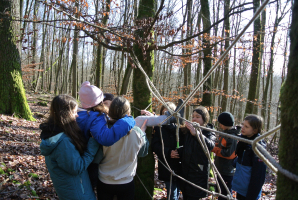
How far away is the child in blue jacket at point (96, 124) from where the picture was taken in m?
1.70

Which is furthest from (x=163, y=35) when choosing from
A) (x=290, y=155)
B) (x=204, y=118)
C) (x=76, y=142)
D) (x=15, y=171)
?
(x=15, y=171)

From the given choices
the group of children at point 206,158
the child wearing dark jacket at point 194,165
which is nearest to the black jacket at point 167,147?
the group of children at point 206,158

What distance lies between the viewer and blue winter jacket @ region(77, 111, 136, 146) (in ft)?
5.55

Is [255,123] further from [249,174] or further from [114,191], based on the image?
[114,191]

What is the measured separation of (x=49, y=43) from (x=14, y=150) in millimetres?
20812

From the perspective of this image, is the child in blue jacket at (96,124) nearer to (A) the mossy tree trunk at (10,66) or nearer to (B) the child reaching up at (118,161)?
(B) the child reaching up at (118,161)

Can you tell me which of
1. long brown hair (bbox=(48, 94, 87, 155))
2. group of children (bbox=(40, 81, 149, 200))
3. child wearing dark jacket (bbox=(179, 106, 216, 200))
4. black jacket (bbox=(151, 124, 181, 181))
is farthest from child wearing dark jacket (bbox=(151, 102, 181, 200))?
long brown hair (bbox=(48, 94, 87, 155))

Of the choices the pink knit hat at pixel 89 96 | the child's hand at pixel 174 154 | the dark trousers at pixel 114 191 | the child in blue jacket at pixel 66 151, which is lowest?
the dark trousers at pixel 114 191

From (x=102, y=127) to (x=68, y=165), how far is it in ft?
1.30

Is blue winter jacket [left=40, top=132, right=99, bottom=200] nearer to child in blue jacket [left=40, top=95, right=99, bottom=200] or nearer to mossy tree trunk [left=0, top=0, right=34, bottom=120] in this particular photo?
child in blue jacket [left=40, top=95, right=99, bottom=200]

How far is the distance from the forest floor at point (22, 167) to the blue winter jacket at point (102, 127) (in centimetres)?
159

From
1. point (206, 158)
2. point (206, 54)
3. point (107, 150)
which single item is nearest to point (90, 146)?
point (107, 150)

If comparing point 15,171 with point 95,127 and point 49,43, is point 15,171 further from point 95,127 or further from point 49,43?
point 49,43

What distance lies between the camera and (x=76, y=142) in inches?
65.2
